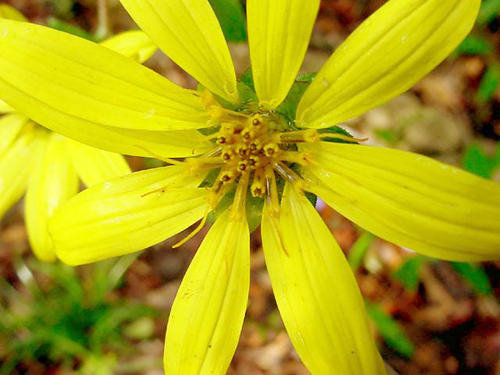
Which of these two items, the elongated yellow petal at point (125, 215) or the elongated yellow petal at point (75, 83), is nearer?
the elongated yellow petal at point (75, 83)

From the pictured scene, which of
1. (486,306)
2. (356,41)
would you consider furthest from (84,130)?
(486,306)

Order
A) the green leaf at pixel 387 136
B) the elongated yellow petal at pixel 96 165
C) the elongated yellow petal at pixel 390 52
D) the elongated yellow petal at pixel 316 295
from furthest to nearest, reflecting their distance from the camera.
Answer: the green leaf at pixel 387 136 → the elongated yellow petal at pixel 96 165 → the elongated yellow petal at pixel 316 295 → the elongated yellow petal at pixel 390 52

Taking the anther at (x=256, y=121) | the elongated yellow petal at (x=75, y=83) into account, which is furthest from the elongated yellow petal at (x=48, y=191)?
the anther at (x=256, y=121)

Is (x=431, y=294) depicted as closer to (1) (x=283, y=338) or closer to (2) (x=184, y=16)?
(1) (x=283, y=338)

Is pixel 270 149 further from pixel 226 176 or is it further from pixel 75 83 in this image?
pixel 75 83

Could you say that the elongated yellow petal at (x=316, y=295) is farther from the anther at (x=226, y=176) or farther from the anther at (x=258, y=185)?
the anther at (x=226, y=176)

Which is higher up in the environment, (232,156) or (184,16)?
(184,16)
